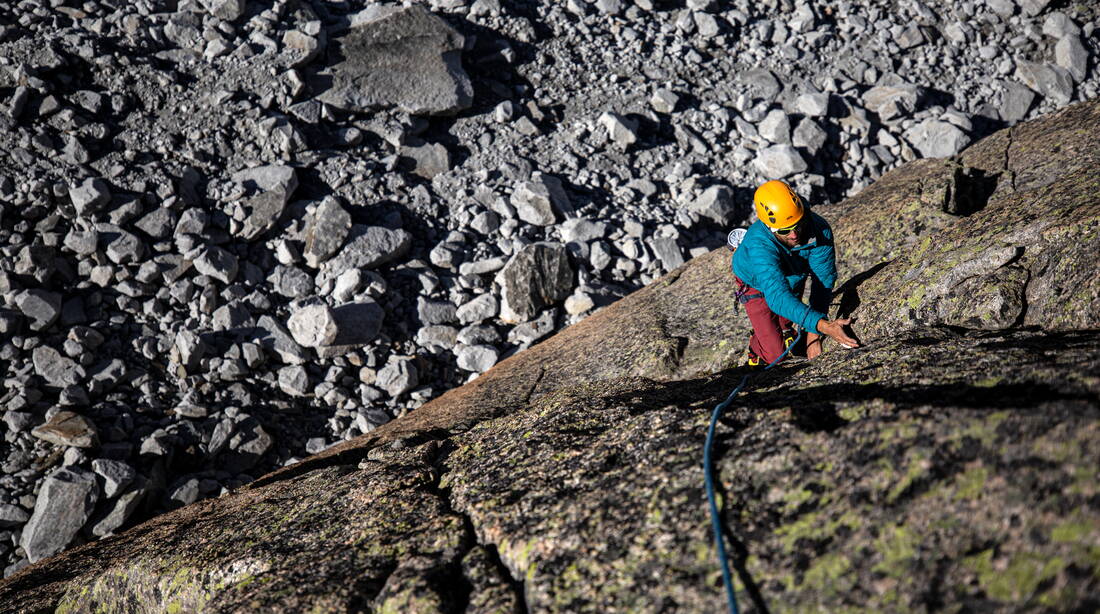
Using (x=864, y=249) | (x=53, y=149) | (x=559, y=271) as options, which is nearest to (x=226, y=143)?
(x=53, y=149)

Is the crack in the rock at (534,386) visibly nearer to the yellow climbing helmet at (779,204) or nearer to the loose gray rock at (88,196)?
the yellow climbing helmet at (779,204)

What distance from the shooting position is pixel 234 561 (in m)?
4.43

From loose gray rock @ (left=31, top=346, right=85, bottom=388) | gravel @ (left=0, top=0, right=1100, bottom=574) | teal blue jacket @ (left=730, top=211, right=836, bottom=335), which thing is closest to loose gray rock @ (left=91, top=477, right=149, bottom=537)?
gravel @ (left=0, top=0, right=1100, bottom=574)

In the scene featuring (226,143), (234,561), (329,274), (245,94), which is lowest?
(234,561)

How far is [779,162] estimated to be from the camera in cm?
1344

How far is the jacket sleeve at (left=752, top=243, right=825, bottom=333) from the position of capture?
19.4 feet

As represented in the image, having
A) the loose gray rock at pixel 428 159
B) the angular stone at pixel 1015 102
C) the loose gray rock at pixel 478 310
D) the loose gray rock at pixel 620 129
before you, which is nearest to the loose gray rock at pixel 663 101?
the loose gray rock at pixel 620 129

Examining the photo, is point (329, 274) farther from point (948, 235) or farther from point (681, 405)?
point (948, 235)

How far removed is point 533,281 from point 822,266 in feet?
18.1

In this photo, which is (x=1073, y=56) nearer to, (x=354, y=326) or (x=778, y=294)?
(x=778, y=294)

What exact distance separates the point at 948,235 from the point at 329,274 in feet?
29.3

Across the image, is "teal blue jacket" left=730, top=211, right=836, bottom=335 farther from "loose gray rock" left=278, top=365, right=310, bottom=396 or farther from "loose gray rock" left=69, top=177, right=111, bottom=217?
"loose gray rock" left=69, top=177, right=111, bottom=217

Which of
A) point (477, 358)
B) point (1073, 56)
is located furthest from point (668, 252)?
point (1073, 56)

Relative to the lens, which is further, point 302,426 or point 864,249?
point 302,426
